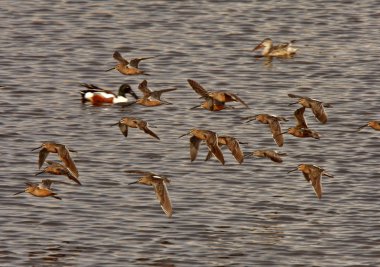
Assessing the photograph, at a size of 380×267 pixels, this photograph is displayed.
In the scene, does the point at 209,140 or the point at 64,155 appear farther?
the point at 209,140

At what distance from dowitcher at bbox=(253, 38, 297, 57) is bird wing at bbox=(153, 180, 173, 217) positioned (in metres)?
17.9

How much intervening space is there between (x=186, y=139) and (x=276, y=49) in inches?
411

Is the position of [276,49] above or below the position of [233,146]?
below

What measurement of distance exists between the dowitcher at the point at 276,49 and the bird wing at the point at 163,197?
1787 cm

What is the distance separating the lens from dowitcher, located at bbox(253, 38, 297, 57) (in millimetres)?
42781

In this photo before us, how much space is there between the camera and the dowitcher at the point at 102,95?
1459 inches

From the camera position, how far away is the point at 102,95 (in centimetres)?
3747

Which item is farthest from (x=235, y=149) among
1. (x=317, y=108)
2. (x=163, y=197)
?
(x=163, y=197)

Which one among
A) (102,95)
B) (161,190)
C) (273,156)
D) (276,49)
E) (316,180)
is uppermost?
(161,190)

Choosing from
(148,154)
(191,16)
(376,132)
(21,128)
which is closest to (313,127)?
(376,132)

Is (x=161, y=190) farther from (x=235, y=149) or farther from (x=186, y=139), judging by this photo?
(x=186, y=139)

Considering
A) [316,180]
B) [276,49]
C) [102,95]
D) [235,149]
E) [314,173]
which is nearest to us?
[316,180]

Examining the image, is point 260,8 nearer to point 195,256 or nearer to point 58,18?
point 58,18

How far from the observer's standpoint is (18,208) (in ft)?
90.1
